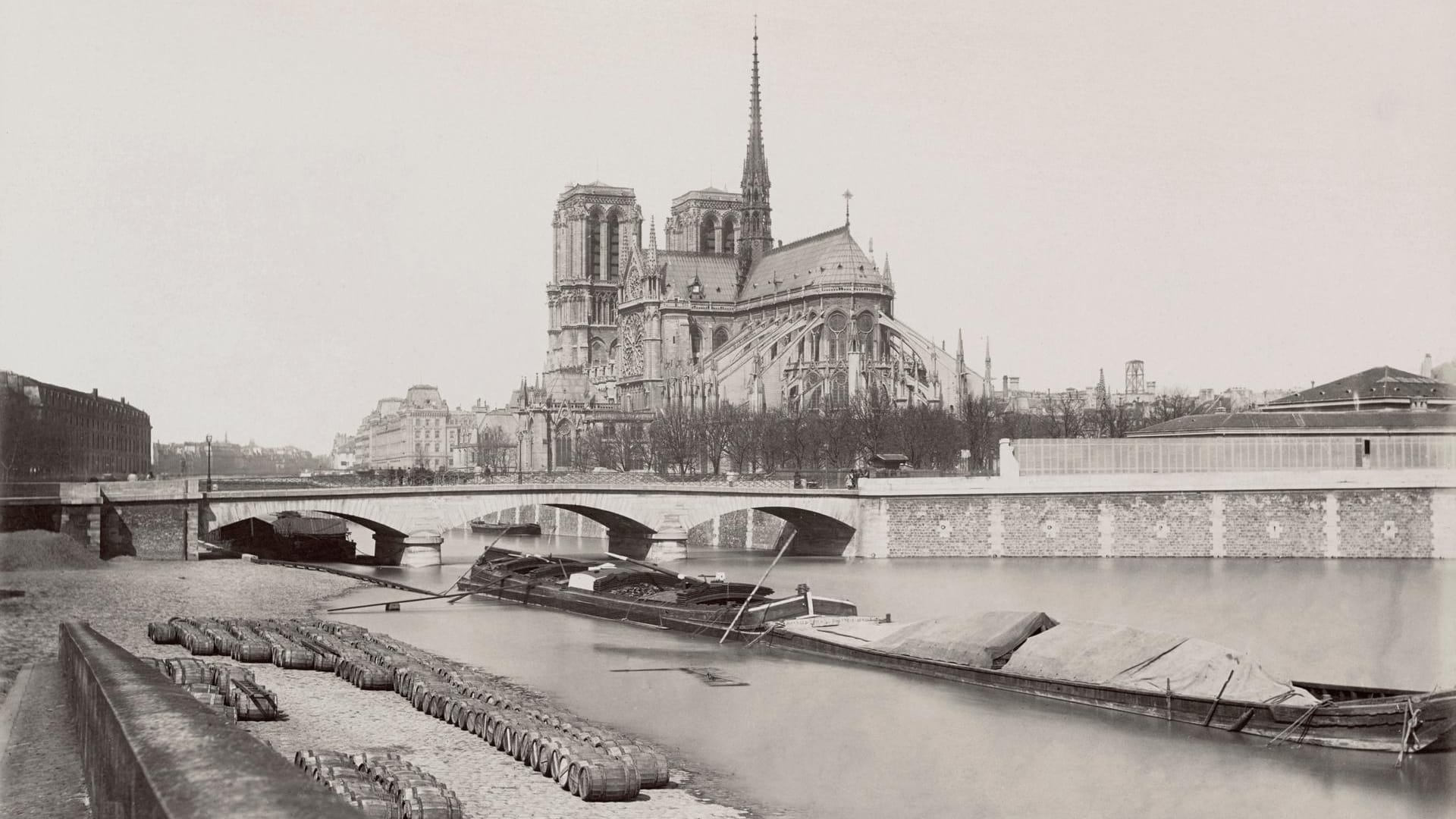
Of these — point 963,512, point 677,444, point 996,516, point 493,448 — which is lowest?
point 996,516

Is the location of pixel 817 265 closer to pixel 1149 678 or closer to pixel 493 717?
pixel 1149 678

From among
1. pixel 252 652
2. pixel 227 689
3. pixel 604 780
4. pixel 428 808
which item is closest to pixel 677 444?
pixel 252 652

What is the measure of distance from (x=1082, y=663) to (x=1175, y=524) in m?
35.2

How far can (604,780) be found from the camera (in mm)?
18094

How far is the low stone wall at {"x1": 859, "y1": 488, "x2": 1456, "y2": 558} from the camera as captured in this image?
58.5m

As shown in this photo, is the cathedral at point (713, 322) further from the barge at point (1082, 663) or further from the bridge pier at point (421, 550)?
the barge at point (1082, 663)

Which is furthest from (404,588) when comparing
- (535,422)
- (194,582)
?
(535,422)

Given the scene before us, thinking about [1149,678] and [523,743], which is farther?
[1149,678]

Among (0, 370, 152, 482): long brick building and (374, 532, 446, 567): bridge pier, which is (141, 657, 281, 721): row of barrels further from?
(374, 532, 446, 567): bridge pier

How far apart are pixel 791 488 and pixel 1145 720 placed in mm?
42237

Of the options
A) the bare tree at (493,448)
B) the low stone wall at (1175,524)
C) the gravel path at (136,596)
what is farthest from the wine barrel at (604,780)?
the bare tree at (493,448)

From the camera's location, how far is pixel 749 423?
100938 millimetres

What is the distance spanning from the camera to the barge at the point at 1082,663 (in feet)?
75.1

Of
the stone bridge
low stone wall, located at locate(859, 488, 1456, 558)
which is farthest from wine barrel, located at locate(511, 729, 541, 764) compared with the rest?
low stone wall, located at locate(859, 488, 1456, 558)
